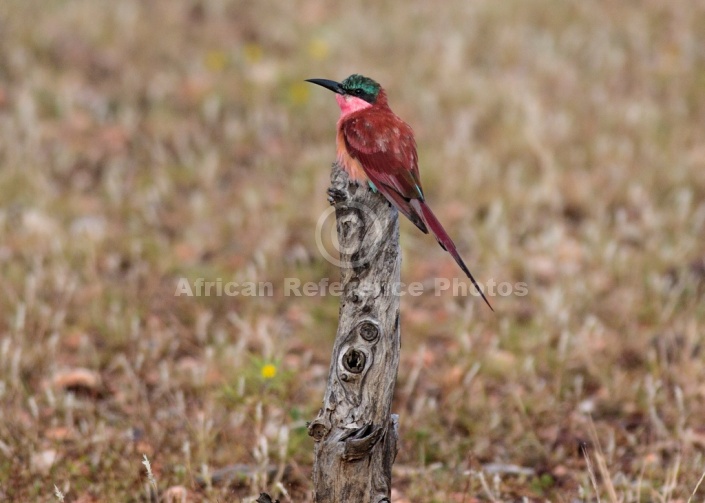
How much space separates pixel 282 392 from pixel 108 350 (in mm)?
1792

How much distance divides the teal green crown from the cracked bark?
1.05m

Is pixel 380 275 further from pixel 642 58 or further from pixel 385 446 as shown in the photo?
pixel 642 58

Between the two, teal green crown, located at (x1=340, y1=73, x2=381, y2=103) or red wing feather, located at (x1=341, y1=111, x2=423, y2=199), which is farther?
teal green crown, located at (x1=340, y1=73, x2=381, y2=103)

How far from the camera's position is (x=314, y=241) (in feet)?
25.1

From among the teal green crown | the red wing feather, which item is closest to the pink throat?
the teal green crown

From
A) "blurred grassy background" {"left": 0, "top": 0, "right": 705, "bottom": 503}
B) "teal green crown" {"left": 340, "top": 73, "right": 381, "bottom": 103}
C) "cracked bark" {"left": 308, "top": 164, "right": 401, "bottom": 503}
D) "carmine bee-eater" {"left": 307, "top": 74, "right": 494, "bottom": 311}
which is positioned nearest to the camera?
"cracked bark" {"left": 308, "top": 164, "right": 401, "bottom": 503}

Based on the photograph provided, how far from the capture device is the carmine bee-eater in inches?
153

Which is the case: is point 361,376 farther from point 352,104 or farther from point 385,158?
point 352,104

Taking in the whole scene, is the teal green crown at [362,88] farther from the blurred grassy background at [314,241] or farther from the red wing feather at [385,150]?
the blurred grassy background at [314,241]

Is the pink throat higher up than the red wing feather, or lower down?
higher up

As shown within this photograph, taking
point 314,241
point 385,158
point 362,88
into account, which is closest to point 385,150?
point 385,158

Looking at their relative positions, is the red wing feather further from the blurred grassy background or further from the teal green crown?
the blurred grassy background

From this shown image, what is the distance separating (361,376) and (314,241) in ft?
13.7

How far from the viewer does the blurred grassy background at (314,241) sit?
476 centimetres
